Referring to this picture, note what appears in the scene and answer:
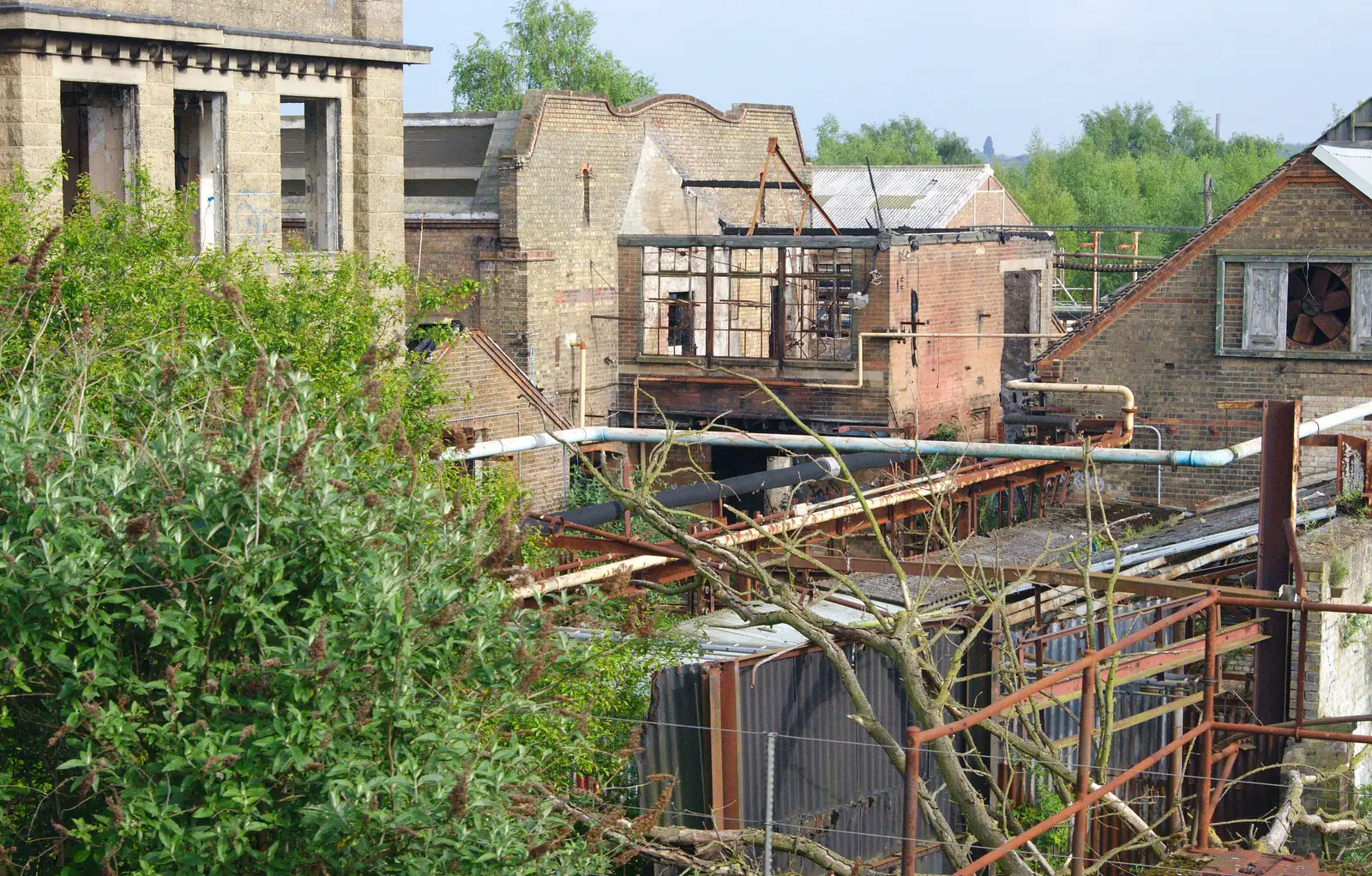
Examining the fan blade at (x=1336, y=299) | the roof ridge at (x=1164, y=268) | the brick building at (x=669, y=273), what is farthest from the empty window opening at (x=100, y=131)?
the fan blade at (x=1336, y=299)

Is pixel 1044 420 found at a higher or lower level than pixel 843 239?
lower

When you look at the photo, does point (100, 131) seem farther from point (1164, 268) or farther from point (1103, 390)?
point (1164, 268)

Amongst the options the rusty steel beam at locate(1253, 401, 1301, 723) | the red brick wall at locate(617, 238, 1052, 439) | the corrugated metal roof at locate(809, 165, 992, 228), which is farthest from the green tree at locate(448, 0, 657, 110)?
A: the rusty steel beam at locate(1253, 401, 1301, 723)

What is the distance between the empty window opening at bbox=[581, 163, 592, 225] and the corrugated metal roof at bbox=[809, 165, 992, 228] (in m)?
17.4

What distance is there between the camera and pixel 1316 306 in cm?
2417

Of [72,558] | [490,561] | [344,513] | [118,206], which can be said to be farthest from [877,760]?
[118,206]

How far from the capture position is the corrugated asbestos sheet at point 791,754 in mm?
10516

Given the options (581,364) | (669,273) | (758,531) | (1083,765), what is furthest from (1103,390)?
(1083,765)

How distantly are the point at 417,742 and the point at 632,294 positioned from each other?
80.7 feet

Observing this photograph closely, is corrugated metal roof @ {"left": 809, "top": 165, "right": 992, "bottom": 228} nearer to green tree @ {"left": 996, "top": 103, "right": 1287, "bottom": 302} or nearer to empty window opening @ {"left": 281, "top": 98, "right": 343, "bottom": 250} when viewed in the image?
green tree @ {"left": 996, "top": 103, "right": 1287, "bottom": 302}

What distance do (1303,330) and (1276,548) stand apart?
13.2m

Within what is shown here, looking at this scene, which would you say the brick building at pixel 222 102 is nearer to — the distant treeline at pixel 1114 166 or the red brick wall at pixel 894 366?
the red brick wall at pixel 894 366

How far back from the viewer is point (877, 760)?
11.2 metres

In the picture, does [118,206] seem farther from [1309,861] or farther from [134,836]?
[1309,861]
